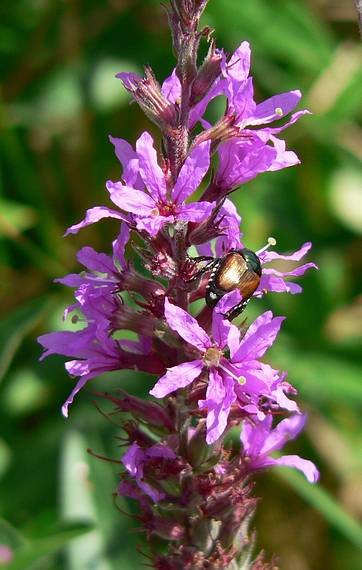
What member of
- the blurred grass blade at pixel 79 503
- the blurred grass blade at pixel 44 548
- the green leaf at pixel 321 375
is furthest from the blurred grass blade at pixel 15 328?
the green leaf at pixel 321 375

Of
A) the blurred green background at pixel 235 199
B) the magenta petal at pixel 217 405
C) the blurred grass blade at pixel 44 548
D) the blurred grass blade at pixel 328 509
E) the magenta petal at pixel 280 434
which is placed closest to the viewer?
the magenta petal at pixel 217 405

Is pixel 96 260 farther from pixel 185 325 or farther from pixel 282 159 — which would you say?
pixel 282 159

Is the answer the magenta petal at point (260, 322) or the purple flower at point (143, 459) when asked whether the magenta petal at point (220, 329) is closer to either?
the magenta petal at point (260, 322)

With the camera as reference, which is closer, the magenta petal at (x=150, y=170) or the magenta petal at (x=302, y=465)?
the magenta petal at (x=150, y=170)

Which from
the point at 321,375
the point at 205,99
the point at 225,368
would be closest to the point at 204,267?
the point at 225,368

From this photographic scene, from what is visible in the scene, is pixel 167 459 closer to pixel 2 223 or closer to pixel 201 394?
pixel 201 394
